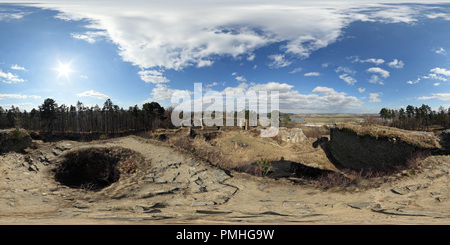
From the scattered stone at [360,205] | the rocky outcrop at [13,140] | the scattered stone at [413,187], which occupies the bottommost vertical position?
the scattered stone at [360,205]

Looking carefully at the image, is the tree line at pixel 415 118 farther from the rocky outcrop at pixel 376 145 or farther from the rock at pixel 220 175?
the rock at pixel 220 175

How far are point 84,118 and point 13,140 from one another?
55710 mm

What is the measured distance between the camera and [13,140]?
44.8 feet

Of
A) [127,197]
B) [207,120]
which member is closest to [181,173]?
[127,197]

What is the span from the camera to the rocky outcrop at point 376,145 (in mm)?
16703

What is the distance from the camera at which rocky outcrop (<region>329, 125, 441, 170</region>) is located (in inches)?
658

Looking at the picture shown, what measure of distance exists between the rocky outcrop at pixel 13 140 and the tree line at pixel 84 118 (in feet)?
128

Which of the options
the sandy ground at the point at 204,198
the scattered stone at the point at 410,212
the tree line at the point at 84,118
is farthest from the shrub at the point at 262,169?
the tree line at the point at 84,118

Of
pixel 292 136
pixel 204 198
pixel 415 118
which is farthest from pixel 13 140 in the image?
pixel 415 118

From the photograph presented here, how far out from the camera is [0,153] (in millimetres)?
12297

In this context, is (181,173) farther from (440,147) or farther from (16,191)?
(440,147)

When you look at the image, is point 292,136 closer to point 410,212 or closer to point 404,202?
point 404,202

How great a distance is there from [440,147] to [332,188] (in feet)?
41.1

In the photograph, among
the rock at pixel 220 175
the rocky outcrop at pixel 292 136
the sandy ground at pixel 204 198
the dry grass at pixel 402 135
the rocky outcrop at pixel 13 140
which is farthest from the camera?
the rocky outcrop at pixel 292 136
